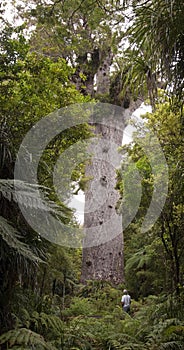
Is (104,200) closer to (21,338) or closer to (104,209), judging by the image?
(104,209)

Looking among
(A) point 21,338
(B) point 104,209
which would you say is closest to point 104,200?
(B) point 104,209

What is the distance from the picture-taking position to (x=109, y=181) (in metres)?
10.5

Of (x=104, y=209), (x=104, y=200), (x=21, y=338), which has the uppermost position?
(x=104, y=200)

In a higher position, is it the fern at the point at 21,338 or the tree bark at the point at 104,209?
the tree bark at the point at 104,209

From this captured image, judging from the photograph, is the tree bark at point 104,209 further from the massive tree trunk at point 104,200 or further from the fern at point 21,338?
the fern at point 21,338

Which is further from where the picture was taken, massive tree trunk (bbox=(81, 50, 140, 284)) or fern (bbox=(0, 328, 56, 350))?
massive tree trunk (bbox=(81, 50, 140, 284))

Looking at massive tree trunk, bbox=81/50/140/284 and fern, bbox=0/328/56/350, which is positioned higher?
massive tree trunk, bbox=81/50/140/284

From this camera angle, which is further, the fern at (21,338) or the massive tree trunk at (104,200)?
the massive tree trunk at (104,200)

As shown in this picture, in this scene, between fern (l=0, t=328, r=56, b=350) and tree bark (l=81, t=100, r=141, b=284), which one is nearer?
fern (l=0, t=328, r=56, b=350)

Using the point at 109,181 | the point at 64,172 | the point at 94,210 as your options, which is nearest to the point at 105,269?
the point at 94,210

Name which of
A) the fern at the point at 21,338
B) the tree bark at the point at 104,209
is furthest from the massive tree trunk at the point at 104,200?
the fern at the point at 21,338

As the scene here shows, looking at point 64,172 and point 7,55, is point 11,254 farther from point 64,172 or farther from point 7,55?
point 64,172

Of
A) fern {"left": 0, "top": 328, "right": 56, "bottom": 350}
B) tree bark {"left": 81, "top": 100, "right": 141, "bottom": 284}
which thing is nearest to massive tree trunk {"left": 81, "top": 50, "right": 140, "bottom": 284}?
tree bark {"left": 81, "top": 100, "right": 141, "bottom": 284}

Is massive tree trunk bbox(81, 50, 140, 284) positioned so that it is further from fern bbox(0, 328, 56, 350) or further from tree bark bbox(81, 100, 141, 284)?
fern bbox(0, 328, 56, 350)
